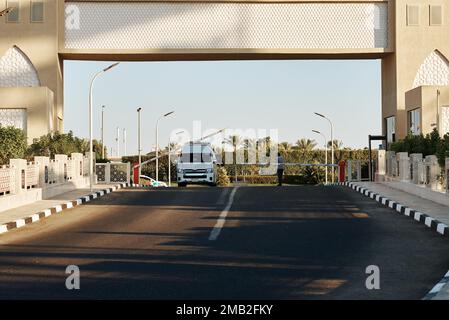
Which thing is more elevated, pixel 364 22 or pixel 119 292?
pixel 364 22

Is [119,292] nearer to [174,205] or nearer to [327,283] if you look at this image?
[327,283]

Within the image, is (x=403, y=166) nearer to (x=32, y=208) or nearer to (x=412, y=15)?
(x=32, y=208)

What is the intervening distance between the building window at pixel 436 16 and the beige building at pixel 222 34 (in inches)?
2.0

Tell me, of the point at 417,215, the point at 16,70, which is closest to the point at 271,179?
the point at 16,70

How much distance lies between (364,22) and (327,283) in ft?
112

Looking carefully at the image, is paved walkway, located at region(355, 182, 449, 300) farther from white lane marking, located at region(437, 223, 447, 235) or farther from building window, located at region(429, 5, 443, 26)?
building window, located at region(429, 5, 443, 26)

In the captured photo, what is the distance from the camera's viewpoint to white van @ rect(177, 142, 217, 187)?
37.0 meters

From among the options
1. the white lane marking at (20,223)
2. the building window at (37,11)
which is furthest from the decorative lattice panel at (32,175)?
the building window at (37,11)

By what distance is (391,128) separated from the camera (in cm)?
4406

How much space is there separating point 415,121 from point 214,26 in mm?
11207

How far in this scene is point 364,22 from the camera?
41.9m

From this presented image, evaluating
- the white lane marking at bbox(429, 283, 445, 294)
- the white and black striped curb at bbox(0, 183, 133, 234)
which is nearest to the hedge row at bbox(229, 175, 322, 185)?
the white and black striped curb at bbox(0, 183, 133, 234)

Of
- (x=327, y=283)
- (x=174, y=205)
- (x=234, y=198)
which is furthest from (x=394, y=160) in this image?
(x=327, y=283)

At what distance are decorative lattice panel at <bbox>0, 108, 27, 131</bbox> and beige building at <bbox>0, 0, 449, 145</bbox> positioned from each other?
0.43ft
